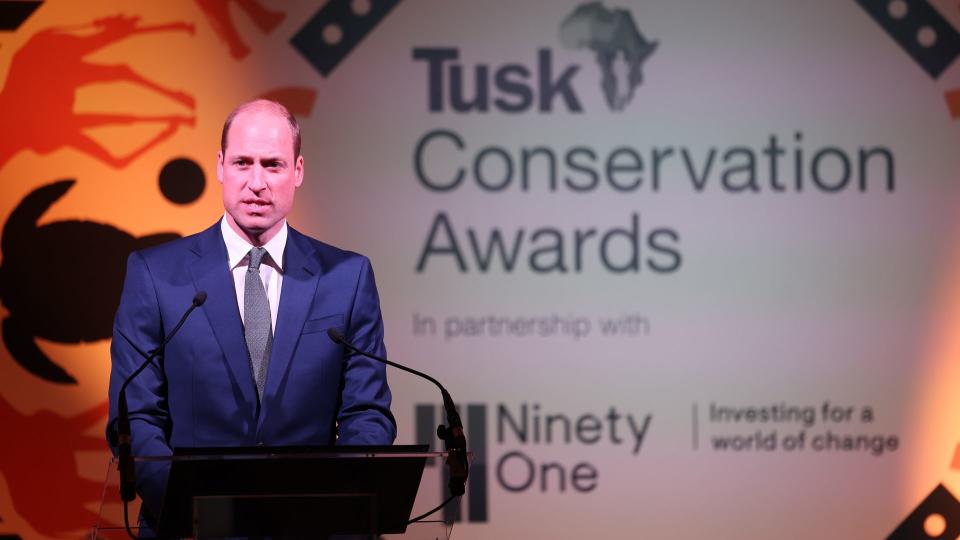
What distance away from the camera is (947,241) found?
15.6 feet

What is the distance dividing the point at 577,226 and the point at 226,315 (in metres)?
2.17

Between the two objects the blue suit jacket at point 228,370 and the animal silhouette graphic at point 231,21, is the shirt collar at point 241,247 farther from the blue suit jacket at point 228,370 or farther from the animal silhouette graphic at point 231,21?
the animal silhouette graphic at point 231,21

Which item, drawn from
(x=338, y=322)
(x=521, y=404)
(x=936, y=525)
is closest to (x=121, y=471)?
(x=338, y=322)

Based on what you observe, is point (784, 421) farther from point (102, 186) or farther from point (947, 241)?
point (102, 186)

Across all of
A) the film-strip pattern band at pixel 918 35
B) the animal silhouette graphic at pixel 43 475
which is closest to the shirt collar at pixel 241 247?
the animal silhouette graphic at pixel 43 475

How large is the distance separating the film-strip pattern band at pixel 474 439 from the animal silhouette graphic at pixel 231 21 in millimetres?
1438

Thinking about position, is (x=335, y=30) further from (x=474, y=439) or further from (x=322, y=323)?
(x=322, y=323)

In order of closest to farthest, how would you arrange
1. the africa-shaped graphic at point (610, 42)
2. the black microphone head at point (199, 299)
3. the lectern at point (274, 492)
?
1. the lectern at point (274, 492)
2. the black microphone head at point (199, 299)
3. the africa-shaped graphic at point (610, 42)

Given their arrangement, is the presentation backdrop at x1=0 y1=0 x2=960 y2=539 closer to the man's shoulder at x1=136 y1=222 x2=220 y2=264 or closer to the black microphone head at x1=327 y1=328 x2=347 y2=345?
the man's shoulder at x1=136 y1=222 x2=220 y2=264

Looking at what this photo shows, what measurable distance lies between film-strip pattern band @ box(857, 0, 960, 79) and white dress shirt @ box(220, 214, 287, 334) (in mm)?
2884

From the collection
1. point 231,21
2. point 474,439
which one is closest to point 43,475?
point 474,439

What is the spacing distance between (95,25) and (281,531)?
9.53 ft

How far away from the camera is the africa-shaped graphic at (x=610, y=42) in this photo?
467 cm

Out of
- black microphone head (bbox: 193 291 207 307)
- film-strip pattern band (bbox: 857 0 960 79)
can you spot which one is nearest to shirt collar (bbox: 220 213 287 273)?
black microphone head (bbox: 193 291 207 307)
